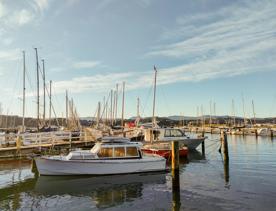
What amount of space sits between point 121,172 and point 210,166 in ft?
30.6

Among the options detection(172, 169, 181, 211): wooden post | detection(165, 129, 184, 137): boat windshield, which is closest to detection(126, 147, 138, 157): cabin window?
detection(172, 169, 181, 211): wooden post

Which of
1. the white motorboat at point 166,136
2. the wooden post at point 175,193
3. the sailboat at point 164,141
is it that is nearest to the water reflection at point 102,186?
the wooden post at point 175,193

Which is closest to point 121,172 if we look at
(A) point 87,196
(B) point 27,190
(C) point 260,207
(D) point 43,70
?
(A) point 87,196

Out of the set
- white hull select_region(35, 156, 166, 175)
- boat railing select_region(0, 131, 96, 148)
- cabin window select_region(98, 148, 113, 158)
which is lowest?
white hull select_region(35, 156, 166, 175)

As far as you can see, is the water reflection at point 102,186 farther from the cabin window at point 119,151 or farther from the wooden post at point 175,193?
the wooden post at point 175,193

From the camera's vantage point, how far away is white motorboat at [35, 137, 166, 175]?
22328 millimetres

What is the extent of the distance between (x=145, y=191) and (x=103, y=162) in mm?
4535

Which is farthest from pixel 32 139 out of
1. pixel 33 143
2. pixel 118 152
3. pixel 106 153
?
pixel 118 152

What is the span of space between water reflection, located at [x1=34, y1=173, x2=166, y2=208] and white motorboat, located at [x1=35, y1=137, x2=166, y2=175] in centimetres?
44

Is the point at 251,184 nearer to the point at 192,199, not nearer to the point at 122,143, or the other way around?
the point at 192,199

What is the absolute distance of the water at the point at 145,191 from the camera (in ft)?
53.1

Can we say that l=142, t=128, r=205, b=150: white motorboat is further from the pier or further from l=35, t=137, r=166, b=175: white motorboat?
l=35, t=137, r=166, b=175: white motorboat

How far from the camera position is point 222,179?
22094 mm

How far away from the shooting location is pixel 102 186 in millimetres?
20406
